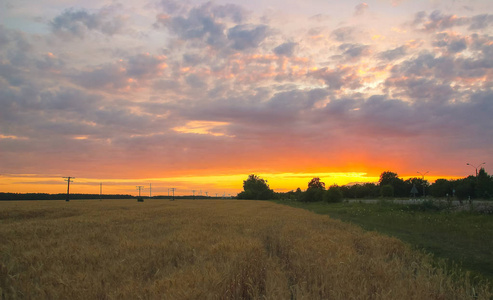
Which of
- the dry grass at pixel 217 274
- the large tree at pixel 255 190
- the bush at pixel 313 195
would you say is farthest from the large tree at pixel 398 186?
the dry grass at pixel 217 274

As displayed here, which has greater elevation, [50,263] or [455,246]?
[50,263]

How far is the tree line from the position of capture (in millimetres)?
87688

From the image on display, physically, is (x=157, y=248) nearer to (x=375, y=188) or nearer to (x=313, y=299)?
(x=313, y=299)

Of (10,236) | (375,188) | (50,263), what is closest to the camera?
(50,263)

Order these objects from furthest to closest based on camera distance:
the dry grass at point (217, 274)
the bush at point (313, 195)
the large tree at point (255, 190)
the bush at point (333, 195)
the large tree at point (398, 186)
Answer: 1. the large tree at point (255, 190)
2. the large tree at point (398, 186)
3. the bush at point (313, 195)
4. the bush at point (333, 195)
5. the dry grass at point (217, 274)

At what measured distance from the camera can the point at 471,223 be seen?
20.7 metres

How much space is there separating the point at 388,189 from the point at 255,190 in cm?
7142

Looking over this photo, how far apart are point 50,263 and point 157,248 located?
282cm

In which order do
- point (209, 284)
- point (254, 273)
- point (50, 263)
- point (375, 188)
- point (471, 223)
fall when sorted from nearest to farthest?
point (209, 284) < point (254, 273) < point (50, 263) < point (471, 223) < point (375, 188)

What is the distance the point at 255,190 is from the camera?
598ft

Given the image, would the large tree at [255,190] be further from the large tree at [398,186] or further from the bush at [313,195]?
the bush at [313,195]

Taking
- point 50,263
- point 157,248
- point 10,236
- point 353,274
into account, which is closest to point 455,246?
point 353,274

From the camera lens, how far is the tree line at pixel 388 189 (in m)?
87.7

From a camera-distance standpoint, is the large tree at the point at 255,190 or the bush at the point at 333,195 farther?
the large tree at the point at 255,190
